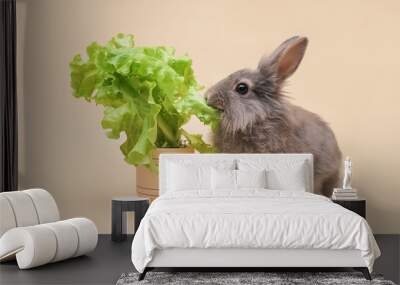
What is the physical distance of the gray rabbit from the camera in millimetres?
6113

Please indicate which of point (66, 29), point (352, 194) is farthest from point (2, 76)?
point (352, 194)

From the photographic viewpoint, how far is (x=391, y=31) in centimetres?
631

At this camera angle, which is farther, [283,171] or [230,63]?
[230,63]

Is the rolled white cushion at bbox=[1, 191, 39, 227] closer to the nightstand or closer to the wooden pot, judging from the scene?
the wooden pot

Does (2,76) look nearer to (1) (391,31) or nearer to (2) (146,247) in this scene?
(2) (146,247)

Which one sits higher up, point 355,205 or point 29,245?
point 355,205

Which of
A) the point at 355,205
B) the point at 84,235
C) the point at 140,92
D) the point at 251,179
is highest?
the point at 140,92

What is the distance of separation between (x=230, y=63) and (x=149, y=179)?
1308mm

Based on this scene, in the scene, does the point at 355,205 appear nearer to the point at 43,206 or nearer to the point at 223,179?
the point at 223,179

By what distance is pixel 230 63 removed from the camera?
637 centimetres

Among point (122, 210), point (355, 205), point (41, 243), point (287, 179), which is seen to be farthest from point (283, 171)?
point (41, 243)

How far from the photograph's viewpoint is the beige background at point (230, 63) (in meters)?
6.33

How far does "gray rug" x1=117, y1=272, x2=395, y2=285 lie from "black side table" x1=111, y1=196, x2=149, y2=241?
1261mm

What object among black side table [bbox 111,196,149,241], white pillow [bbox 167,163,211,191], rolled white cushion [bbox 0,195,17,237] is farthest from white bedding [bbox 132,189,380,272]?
black side table [bbox 111,196,149,241]
